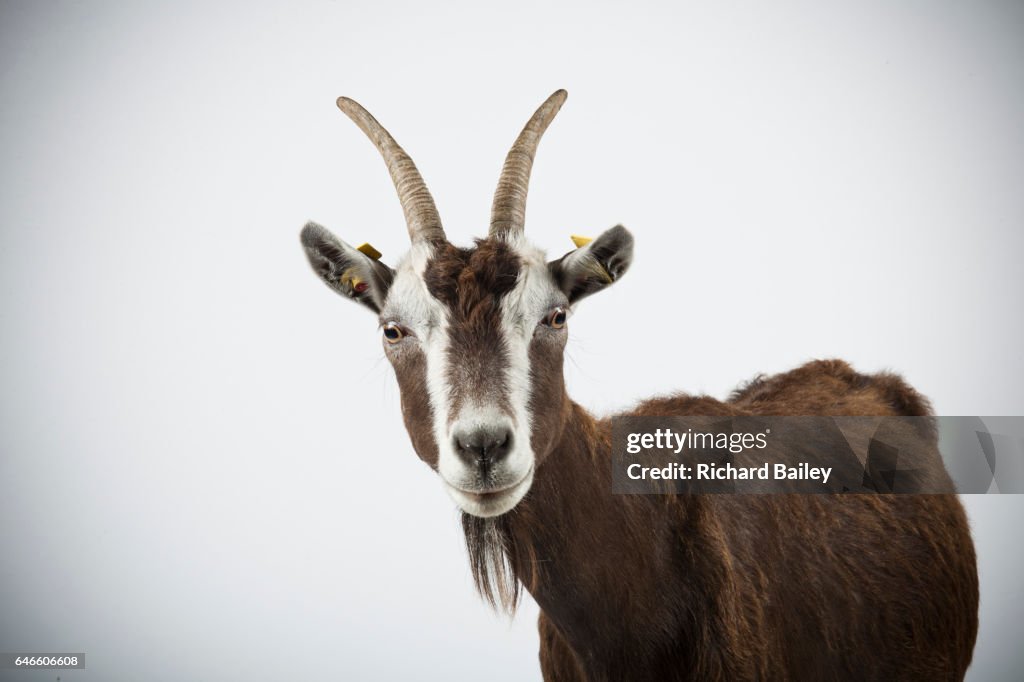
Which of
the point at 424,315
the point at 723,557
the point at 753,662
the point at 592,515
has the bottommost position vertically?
the point at 753,662

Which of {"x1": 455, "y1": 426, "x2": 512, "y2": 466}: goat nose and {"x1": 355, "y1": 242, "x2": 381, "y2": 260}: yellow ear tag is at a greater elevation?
{"x1": 355, "y1": 242, "x2": 381, "y2": 260}: yellow ear tag

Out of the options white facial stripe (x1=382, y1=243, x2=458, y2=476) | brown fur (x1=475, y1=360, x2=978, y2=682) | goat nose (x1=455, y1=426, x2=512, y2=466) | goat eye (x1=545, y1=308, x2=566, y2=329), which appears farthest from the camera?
brown fur (x1=475, y1=360, x2=978, y2=682)

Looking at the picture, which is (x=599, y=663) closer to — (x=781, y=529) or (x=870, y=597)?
(x=781, y=529)

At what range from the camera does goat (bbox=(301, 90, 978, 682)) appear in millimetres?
3428

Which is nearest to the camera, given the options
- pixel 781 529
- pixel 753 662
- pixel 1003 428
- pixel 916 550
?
pixel 753 662

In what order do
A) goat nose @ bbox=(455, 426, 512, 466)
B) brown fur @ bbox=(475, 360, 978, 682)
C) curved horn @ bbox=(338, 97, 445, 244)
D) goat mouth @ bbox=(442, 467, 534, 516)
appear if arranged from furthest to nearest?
curved horn @ bbox=(338, 97, 445, 244) < brown fur @ bbox=(475, 360, 978, 682) < goat mouth @ bbox=(442, 467, 534, 516) < goat nose @ bbox=(455, 426, 512, 466)

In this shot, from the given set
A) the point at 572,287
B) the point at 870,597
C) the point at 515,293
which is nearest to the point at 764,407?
the point at 870,597

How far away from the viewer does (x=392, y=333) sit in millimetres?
3801

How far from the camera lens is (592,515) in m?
3.94

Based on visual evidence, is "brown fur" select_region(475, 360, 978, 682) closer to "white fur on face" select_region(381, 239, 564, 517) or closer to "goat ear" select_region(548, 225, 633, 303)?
"white fur on face" select_region(381, 239, 564, 517)

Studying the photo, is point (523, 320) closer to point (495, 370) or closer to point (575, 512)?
point (495, 370)

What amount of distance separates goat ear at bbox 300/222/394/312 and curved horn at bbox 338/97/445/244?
0.29 meters

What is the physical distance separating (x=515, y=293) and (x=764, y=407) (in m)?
2.62

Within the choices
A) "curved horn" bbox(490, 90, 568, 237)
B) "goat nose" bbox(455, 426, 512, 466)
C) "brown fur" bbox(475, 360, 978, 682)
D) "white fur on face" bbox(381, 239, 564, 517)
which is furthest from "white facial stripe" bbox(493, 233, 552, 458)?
"brown fur" bbox(475, 360, 978, 682)
